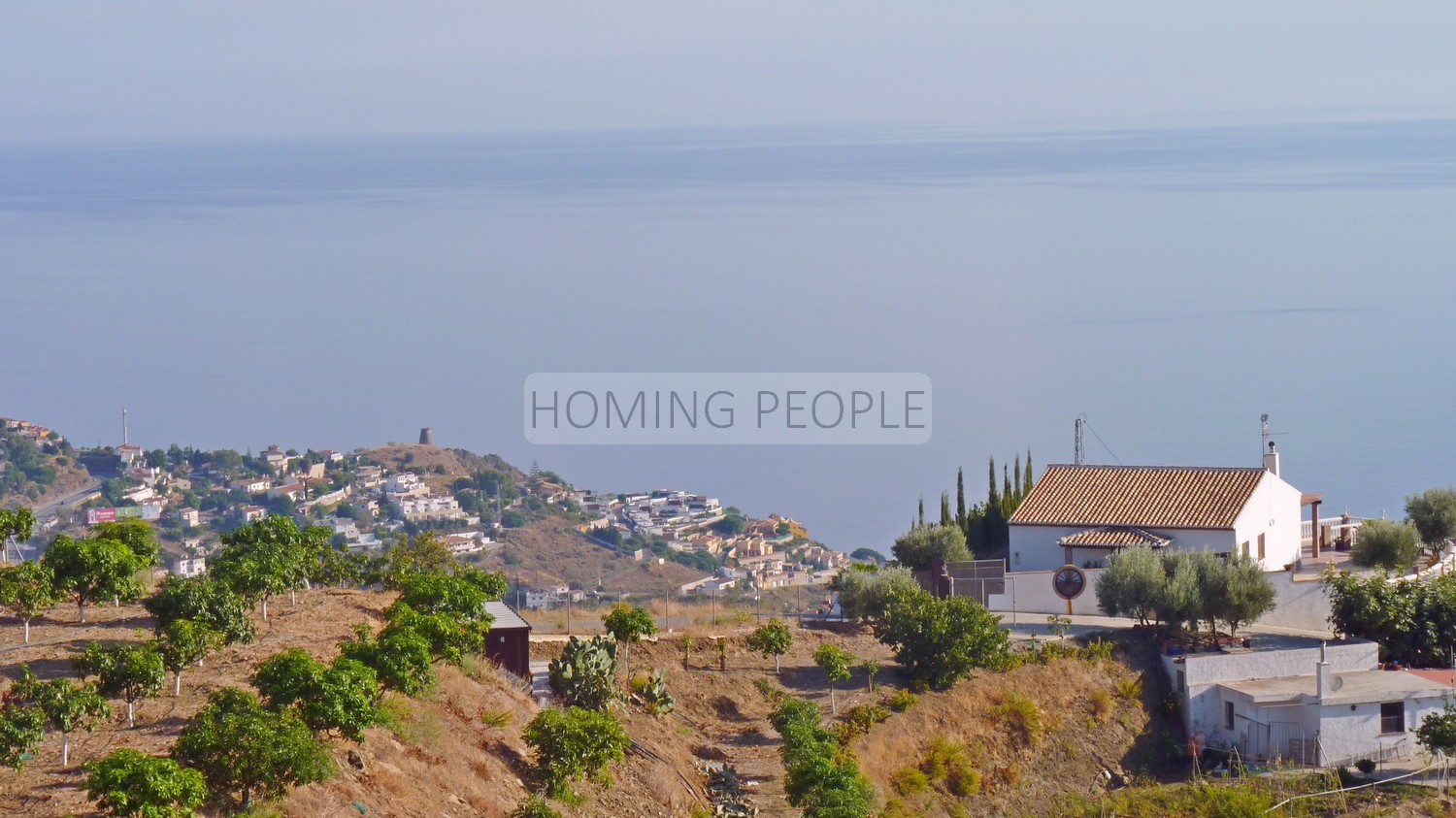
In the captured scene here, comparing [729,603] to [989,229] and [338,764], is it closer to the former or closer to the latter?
[338,764]

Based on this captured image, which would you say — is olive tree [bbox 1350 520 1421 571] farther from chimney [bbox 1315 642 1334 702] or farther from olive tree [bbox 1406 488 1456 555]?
chimney [bbox 1315 642 1334 702]

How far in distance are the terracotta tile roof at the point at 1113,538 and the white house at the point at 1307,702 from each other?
4643mm

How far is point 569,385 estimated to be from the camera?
92.9 metres

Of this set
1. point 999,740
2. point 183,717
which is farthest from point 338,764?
point 999,740

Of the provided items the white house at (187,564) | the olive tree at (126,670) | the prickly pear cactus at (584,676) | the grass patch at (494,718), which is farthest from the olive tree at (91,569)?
the white house at (187,564)

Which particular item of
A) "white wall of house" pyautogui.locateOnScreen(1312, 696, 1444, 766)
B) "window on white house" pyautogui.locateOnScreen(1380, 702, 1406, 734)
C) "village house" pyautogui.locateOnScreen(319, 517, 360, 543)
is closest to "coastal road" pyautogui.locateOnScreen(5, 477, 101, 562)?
"village house" pyautogui.locateOnScreen(319, 517, 360, 543)

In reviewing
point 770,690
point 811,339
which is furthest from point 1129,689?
point 811,339

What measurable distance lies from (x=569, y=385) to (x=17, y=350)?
1971 inches

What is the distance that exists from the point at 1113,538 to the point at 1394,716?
25.4 feet

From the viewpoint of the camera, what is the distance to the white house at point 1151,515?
103 ft

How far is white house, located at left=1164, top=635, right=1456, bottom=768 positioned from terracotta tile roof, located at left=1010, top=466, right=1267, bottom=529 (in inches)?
211

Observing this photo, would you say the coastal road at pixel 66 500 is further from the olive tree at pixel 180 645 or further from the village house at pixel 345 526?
the olive tree at pixel 180 645

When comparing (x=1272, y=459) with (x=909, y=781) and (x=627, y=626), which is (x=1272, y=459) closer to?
(x=909, y=781)

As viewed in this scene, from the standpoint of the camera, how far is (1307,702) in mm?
24547
